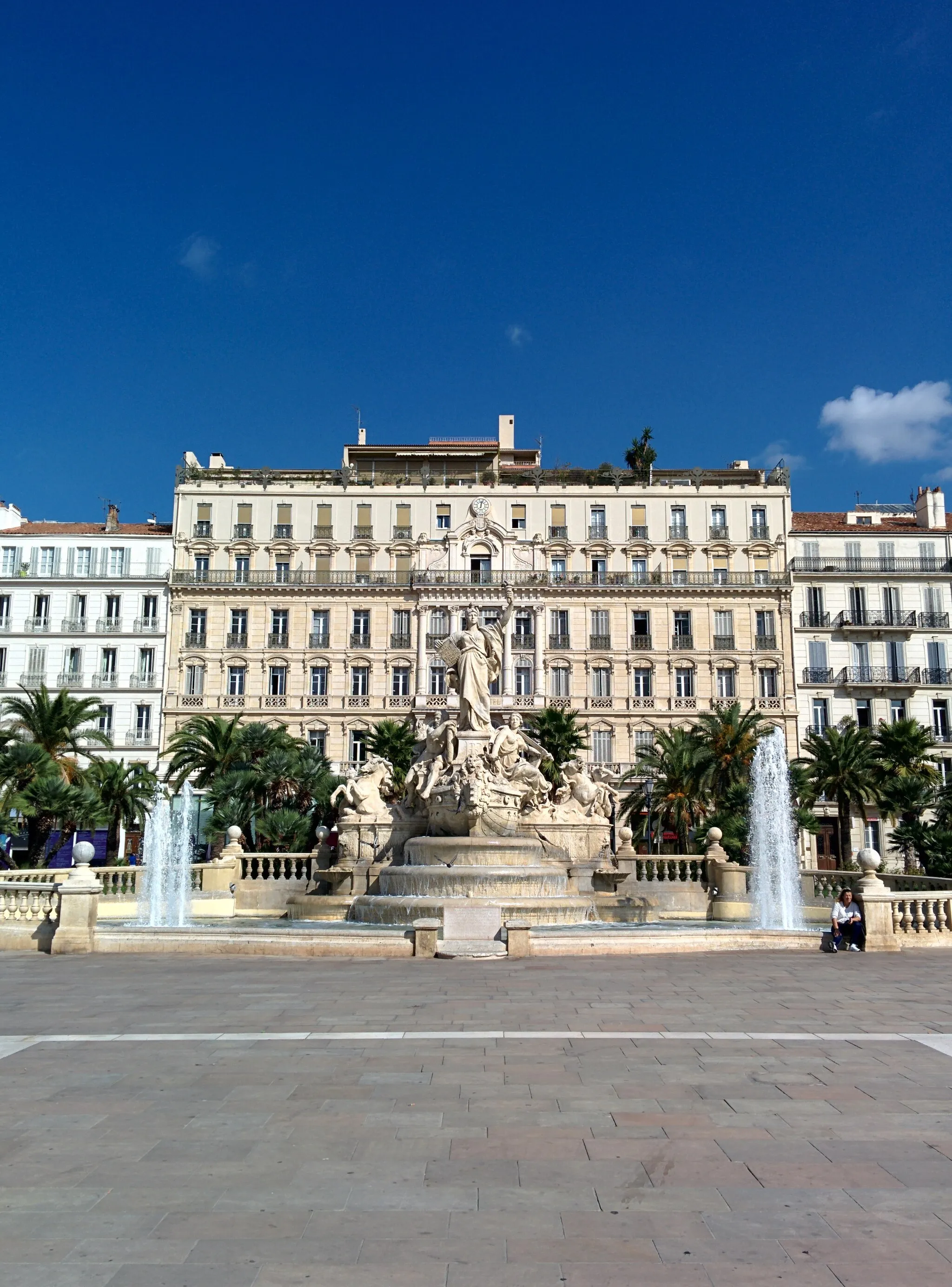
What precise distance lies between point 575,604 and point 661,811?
1432 centimetres

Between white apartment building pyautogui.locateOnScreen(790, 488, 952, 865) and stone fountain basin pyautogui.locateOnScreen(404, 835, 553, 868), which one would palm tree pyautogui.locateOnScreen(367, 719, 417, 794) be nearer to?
white apartment building pyautogui.locateOnScreen(790, 488, 952, 865)

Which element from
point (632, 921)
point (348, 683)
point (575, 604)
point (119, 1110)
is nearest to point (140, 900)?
point (632, 921)

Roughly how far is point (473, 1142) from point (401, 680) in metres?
50.9

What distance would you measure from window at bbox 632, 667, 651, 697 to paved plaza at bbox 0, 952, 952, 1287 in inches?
1782

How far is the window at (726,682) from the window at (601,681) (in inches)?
229

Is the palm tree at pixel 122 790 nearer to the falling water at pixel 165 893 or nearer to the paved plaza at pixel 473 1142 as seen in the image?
the falling water at pixel 165 893

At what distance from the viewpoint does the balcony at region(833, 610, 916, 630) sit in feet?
187

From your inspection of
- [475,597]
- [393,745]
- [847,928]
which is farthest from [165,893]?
[475,597]

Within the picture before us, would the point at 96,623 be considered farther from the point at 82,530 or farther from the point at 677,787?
the point at 677,787

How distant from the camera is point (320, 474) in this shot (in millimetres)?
61469

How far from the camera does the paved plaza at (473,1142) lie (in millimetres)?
4957

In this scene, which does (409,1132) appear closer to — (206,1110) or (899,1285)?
(206,1110)

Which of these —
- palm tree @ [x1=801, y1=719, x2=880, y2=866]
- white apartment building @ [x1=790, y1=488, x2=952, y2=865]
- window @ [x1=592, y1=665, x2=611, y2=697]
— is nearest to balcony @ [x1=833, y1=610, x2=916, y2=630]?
white apartment building @ [x1=790, y1=488, x2=952, y2=865]

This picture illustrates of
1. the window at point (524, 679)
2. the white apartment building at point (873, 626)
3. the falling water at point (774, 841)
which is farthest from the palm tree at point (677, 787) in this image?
the white apartment building at point (873, 626)
